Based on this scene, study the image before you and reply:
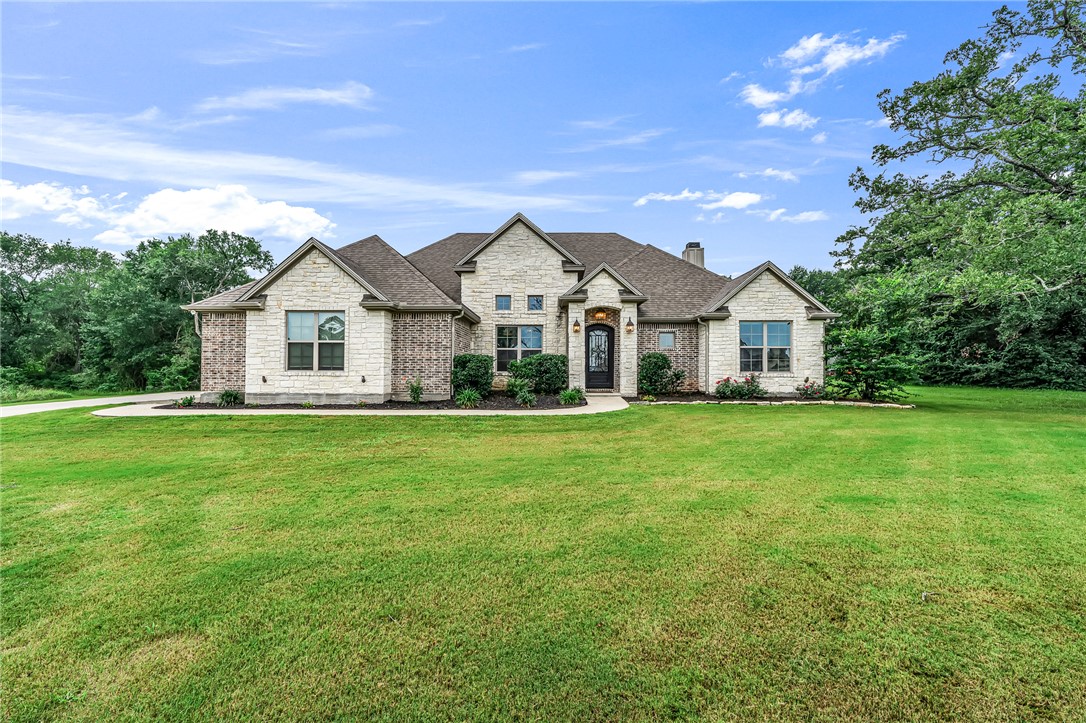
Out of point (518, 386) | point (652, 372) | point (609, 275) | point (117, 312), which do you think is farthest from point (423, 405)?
point (117, 312)

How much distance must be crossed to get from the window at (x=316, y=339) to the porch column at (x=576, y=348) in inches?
288

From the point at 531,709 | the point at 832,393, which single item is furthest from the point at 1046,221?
the point at 531,709

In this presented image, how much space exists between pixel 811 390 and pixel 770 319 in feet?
9.21

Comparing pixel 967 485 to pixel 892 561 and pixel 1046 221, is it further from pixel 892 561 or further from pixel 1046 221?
pixel 1046 221

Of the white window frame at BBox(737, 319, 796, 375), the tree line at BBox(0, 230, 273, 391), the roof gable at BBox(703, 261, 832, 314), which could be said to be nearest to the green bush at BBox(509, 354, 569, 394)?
the roof gable at BBox(703, 261, 832, 314)

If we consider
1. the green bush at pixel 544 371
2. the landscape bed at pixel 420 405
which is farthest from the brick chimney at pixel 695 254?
the landscape bed at pixel 420 405

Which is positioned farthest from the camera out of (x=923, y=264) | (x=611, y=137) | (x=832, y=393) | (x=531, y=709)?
(x=611, y=137)

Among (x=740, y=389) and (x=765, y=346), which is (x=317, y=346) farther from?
(x=765, y=346)

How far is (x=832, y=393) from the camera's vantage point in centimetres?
1580

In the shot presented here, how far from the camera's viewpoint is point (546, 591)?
9.50 ft

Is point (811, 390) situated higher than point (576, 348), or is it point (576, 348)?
point (576, 348)

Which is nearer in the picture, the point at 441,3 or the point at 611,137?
the point at 441,3

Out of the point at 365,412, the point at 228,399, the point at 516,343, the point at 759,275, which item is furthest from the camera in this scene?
the point at 516,343

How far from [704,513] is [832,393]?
1429 cm
